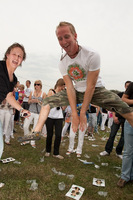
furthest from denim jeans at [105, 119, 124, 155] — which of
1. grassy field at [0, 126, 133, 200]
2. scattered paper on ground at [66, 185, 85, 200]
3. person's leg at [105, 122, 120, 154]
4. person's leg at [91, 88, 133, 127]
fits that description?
scattered paper on ground at [66, 185, 85, 200]

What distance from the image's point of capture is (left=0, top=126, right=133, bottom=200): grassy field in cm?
305

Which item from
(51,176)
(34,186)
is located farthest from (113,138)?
(34,186)

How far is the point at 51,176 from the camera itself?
12.4 feet

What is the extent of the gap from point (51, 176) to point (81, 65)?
2765 millimetres

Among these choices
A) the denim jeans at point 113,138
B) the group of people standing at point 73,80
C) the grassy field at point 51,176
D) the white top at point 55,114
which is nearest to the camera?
the group of people standing at point 73,80

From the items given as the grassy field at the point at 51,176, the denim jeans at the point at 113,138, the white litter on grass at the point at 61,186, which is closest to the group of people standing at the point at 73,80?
the grassy field at the point at 51,176

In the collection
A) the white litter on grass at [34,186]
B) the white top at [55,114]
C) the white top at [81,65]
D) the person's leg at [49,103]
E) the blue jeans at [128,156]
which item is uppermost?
the white top at [81,65]

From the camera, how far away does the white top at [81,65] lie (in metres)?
2.81

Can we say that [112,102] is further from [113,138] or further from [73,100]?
[113,138]

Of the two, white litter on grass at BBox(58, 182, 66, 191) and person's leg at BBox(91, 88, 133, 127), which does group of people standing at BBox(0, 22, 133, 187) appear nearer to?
person's leg at BBox(91, 88, 133, 127)

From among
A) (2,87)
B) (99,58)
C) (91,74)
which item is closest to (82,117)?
(91,74)

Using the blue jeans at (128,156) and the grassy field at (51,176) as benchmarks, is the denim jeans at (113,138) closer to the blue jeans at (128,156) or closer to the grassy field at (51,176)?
the grassy field at (51,176)

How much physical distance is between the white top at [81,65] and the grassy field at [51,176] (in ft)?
7.16

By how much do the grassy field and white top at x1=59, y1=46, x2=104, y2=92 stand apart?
2.18 m
